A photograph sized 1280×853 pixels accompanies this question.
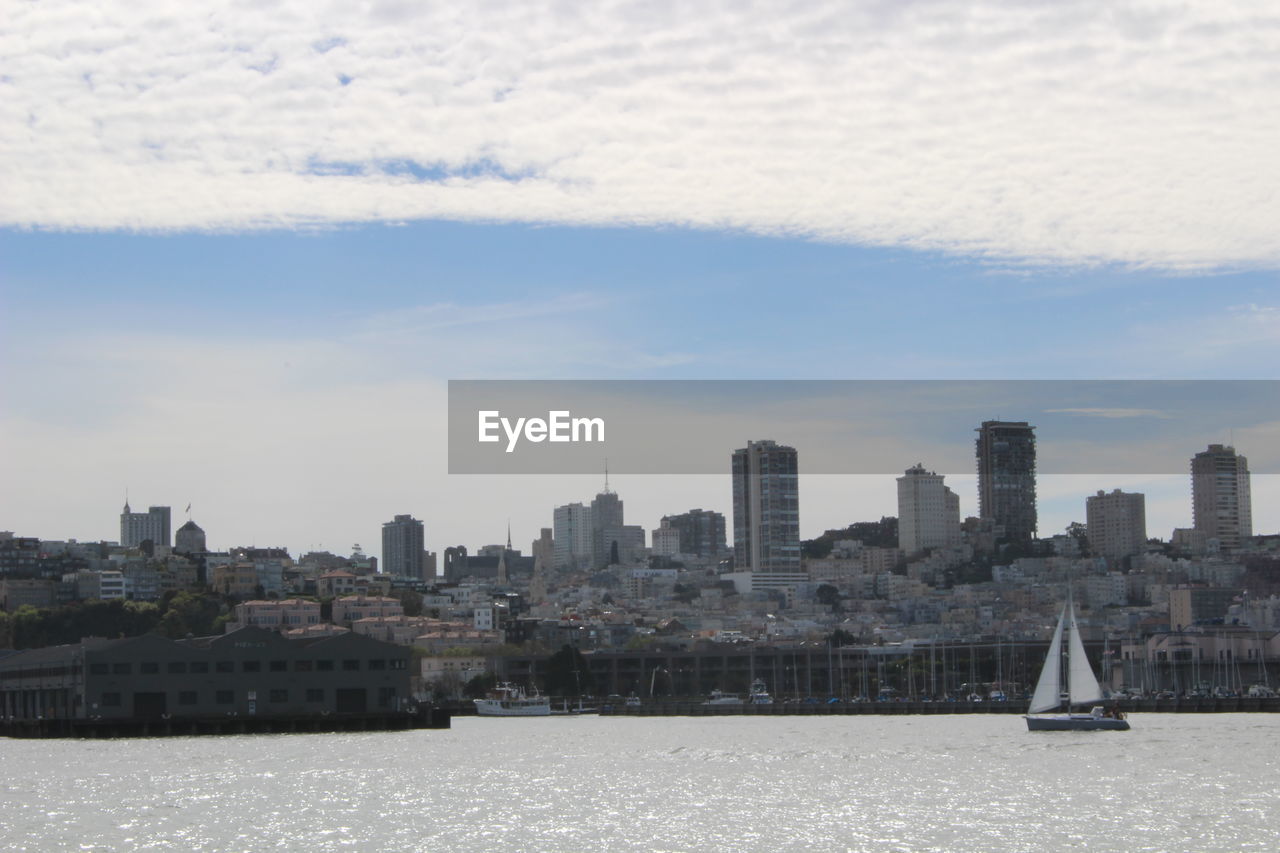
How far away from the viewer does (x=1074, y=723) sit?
274 ft

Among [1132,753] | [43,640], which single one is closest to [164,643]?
[1132,753]

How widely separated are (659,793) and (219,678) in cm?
4850

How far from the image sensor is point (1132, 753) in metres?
67.9

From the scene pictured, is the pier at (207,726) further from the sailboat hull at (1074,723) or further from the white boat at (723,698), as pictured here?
the white boat at (723,698)

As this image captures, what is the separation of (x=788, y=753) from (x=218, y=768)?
19.9 m

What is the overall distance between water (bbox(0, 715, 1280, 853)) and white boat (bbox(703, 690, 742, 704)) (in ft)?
165

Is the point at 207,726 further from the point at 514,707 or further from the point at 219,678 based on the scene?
the point at 514,707

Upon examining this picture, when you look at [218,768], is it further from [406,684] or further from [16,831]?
[406,684]

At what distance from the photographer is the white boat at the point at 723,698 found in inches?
5274

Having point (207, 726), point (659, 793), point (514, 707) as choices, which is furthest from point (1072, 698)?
point (514, 707)

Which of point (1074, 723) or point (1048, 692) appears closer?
point (1074, 723)

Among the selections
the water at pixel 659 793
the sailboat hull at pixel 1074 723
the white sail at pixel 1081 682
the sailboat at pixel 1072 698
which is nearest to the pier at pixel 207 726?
the water at pixel 659 793

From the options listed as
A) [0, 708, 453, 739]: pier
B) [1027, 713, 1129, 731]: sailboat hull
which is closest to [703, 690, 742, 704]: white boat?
[0, 708, 453, 739]: pier

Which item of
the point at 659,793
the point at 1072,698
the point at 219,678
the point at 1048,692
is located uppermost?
the point at 219,678
